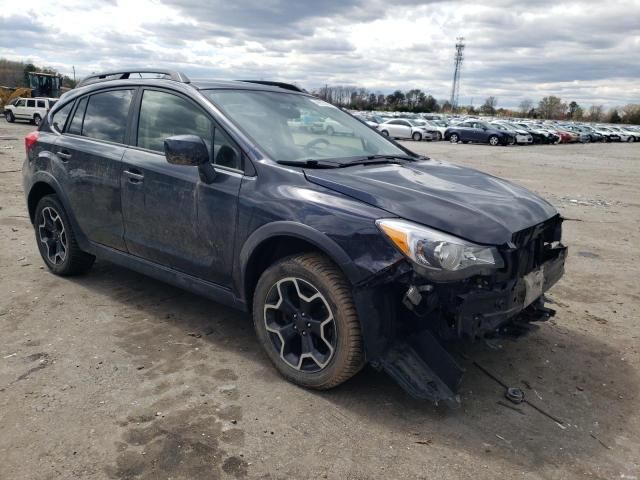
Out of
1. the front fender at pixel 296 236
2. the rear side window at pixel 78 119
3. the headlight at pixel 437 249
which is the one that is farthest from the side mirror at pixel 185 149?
the rear side window at pixel 78 119

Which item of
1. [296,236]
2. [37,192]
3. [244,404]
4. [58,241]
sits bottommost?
[244,404]

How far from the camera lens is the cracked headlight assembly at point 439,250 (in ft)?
9.22

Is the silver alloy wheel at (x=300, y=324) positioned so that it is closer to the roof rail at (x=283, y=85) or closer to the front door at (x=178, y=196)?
the front door at (x=178, y=196)

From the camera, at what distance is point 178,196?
3.78 metres

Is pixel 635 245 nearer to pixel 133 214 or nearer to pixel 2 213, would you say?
pixel 133 214

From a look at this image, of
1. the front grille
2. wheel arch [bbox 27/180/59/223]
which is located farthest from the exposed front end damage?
wheel arch [bbox 27/180/59/223]

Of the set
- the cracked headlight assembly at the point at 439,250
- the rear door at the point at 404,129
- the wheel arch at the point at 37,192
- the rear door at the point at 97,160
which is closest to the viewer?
the cracked headlight assembly at the point at 439,250

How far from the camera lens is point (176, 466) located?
262 cm

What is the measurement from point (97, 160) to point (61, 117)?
98 cm

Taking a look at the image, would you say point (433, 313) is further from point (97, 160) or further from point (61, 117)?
point (61, 117)

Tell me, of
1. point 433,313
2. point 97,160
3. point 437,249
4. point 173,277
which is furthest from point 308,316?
point 97,160

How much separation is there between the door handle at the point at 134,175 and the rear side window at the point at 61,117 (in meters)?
1.27

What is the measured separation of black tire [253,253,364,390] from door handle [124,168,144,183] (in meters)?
1.32

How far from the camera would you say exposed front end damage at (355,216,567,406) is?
9.42ft
